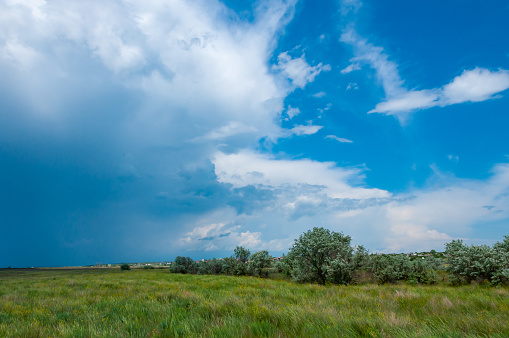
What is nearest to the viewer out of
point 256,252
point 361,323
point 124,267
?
point 361,323

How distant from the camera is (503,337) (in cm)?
424

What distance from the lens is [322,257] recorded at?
22.2 m

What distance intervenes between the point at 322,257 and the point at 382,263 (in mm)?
4723

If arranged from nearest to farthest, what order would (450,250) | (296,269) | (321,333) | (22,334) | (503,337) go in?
1. (503,337)
2. (321,333)
3. (22,334)
4. (450,250)
5. (296,269)

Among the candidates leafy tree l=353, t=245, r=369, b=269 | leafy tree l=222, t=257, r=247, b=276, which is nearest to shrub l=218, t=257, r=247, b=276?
leafy tree l=222, t=257, r=247, b=276

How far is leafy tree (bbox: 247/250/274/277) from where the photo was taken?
35.0 metres

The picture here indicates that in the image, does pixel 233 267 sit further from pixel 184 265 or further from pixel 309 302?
pixel 309 302

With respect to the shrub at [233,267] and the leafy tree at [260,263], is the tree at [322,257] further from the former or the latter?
the shrub at [233,267]

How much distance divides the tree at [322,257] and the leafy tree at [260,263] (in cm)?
1153

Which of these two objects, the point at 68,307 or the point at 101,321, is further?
the point at 68,307

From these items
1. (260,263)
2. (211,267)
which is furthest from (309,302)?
(211,267)

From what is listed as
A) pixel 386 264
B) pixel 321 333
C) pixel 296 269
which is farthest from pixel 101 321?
pixel 386 264

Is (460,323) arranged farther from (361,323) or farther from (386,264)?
(386,264)

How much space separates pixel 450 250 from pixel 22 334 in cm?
2429
